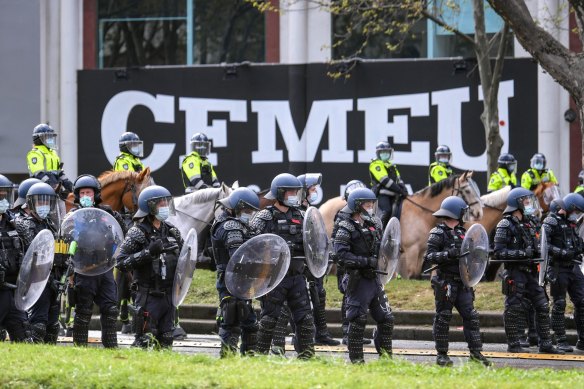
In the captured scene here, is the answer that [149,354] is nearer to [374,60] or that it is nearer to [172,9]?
[374,60]

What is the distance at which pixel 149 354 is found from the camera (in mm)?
12836

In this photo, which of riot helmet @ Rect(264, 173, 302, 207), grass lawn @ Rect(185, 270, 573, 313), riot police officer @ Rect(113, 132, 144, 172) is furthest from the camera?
riot police officer @ Rect(113, 132, 144, 172)

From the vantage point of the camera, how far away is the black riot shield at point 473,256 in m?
15.7

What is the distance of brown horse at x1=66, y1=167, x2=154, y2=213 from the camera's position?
1925cm

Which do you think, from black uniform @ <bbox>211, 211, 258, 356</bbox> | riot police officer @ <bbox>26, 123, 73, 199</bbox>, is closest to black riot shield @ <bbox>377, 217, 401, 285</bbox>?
black uniform @ <bbox>211, 211, 258, 356</bbox>

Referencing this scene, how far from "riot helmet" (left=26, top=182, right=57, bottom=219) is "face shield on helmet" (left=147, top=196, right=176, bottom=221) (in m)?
1.59

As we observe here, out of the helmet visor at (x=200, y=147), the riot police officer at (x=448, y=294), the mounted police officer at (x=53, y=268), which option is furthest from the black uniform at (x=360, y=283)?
the helmet visor at (x=200, y=147)

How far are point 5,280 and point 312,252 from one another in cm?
342

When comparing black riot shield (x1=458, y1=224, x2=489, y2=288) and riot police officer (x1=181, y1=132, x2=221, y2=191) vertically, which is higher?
riot police officer (x1=181, y1=132, x2=221, y2=191)

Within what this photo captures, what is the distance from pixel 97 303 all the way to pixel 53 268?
0.88 m

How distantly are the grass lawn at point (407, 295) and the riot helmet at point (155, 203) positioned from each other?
219 inches

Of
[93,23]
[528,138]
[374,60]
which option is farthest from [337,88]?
[93,23]

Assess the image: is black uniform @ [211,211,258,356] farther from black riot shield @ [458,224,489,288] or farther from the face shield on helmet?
black riot shield @ [458,224,489,288]

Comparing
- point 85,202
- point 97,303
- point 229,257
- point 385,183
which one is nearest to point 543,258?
point 229,257
